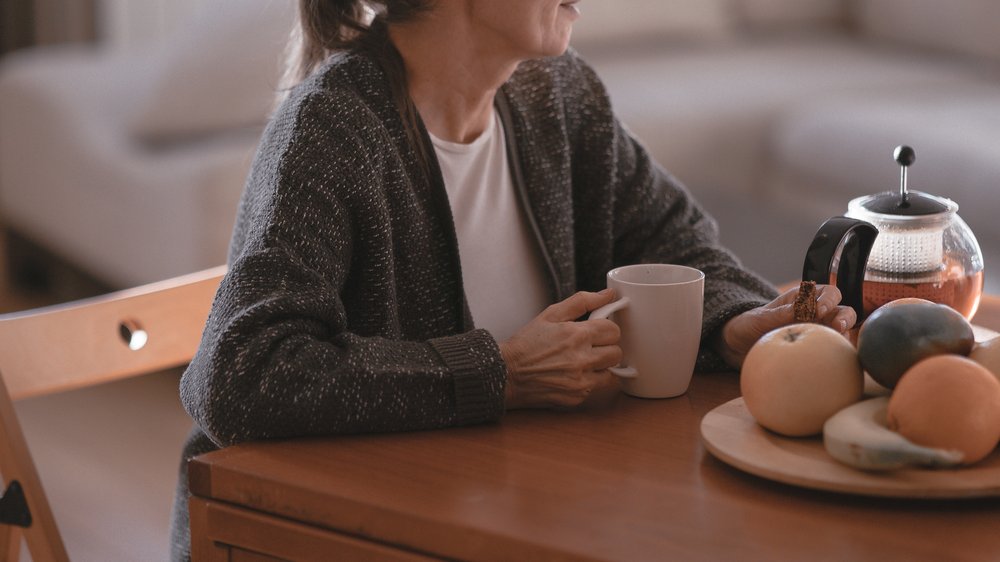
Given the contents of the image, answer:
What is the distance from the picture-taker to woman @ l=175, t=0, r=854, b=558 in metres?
0.90

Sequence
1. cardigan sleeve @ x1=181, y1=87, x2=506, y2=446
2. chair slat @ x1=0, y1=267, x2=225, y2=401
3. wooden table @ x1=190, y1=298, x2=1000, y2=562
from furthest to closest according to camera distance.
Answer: chair slat @ x1=0, y1=267, x2=225, y2=401, cardigan sleeve @ x1=181, y1=87, x2=506, y2=446, wooden table @ x1=190, y1=298, x2=1000, y2=562

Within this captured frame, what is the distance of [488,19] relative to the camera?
1.16 metres

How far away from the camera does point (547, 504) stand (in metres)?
0.75

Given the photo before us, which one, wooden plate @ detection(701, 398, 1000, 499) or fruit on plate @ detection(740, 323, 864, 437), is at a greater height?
fruit on plate @ detection(740, 323, 864, 437)

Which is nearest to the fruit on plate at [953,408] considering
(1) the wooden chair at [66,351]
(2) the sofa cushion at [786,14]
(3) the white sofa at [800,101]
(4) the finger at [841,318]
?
(4) the finger at [841,318]

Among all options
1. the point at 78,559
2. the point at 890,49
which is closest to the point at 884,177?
the point at 890,49

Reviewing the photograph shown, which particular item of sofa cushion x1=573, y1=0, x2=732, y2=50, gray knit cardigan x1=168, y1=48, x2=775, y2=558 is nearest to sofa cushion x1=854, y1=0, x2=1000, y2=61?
sofa cushion x1=573, y1=0, x2=732, y2=50

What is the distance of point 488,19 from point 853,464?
59 cm

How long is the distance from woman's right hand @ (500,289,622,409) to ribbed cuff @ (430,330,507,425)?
0.02m

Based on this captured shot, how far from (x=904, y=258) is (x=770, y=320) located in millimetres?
135

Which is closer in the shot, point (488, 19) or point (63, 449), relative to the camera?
point (488, 19)

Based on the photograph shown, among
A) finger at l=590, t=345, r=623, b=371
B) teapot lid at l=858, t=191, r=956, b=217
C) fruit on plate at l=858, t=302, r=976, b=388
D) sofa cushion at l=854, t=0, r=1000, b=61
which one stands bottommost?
finger at l=590, t=345, r=623, b=371

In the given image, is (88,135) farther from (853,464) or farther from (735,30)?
(853,464)

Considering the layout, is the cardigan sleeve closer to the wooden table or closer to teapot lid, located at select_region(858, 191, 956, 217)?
the wooden table
